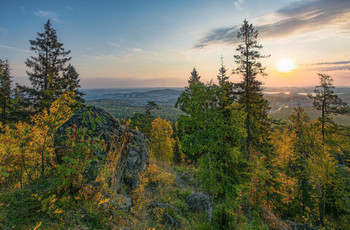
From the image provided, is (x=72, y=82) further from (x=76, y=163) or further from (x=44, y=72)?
(x=76, y=163)

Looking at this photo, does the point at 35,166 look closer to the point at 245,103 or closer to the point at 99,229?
the point at 99,229

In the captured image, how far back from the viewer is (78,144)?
192 inches

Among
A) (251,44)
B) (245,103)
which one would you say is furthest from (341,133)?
(251,44)

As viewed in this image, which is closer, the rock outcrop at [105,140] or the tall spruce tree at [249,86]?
the rock outcrop at [105,140]

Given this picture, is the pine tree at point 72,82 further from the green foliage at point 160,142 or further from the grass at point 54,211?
the grass at point 54,211

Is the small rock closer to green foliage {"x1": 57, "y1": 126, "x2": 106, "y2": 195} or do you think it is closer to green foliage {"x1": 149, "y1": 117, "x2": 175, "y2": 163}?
green foliage {"x1": 57, "y1": 126, "x2": 106, "y2": 195}

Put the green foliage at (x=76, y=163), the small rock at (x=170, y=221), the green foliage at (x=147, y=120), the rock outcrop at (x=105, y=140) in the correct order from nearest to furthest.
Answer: the green foliage at (x=76, y=163) → the rock outcrop at (x=105, y=140) → the small rock at (x=170, y=221) → the green foliage at (x=147, y=120)

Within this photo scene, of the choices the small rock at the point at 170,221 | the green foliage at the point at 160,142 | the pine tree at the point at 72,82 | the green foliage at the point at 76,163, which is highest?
the pine tree at the point at 72,82

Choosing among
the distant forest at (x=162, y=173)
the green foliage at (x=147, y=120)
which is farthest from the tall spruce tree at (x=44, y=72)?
the green foliage at (x=147, y=120)

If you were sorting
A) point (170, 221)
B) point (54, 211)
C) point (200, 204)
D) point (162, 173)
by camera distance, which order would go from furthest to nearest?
point (162, 173) < point (200, 204) < point (170, 221) < point (54, 211)

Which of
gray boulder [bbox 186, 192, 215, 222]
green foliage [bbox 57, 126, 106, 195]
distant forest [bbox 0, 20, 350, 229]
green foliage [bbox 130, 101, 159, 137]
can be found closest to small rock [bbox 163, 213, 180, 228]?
distant forest [bbox 0, 20, 350, 229]

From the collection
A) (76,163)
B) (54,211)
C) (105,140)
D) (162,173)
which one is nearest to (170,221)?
(105,140)

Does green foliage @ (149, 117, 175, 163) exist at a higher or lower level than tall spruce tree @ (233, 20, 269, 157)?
lower

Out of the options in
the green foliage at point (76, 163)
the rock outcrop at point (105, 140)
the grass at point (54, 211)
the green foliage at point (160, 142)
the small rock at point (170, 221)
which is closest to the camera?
the grass at point (54, 211)
